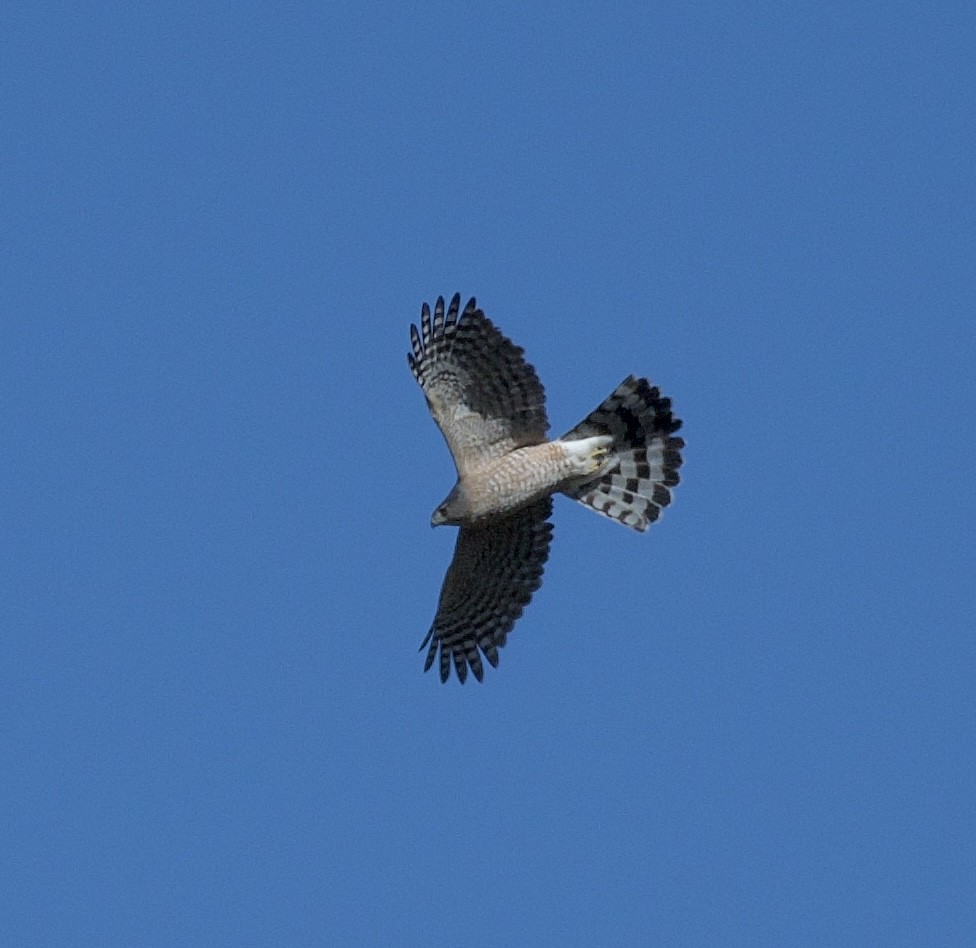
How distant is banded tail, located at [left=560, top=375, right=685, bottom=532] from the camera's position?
18828 mm

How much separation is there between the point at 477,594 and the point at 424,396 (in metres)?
1.88

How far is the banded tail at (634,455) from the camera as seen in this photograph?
18.8m

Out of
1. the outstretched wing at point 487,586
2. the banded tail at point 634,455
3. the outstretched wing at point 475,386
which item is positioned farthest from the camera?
the outstretched wing at point 487,586

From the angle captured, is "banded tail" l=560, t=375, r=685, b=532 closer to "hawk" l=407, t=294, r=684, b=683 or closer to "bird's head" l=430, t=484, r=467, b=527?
"hawk" l=407, t=294, r=684, b=683

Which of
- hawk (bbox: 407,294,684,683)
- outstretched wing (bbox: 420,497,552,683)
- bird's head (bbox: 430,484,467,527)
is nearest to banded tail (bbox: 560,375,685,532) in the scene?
hawk (bbox: 407,294,684,683)

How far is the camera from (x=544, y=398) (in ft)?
60.3

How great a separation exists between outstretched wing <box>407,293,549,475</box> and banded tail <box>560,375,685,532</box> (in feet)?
1.71

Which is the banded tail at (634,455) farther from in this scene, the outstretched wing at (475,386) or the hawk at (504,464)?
the outstretched wing at (475,386)

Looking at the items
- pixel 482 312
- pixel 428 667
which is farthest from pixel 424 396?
pixel 428 667

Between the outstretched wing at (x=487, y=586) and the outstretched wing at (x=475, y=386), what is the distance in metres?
0.70

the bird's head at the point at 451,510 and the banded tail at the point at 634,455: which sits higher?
the banded tail at the point at 634,455

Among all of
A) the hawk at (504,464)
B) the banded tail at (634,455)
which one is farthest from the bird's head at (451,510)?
the banded tail at (634,455)

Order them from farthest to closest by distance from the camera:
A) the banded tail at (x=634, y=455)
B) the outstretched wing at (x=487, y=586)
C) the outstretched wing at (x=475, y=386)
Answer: the outstretched wing at (x=487, y=586)
the banded tail at (x=634, y=455)
the outstretched wing at (x=475, y=386)

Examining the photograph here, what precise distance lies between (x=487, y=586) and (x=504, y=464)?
4.81 ft
